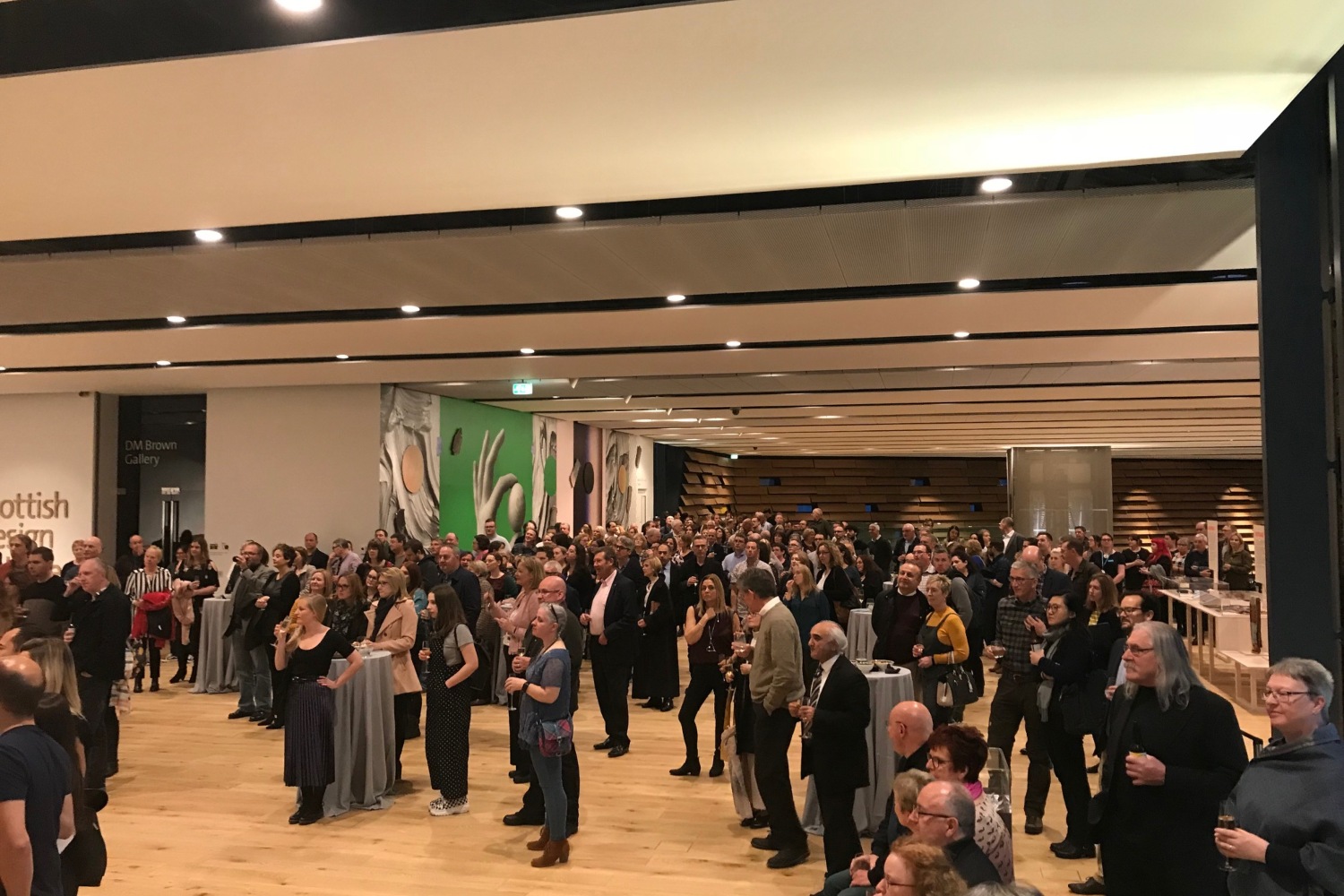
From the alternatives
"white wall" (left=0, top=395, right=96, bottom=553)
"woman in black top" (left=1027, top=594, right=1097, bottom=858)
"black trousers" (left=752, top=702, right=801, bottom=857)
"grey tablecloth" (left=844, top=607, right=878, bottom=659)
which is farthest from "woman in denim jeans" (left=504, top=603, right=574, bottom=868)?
"white wall" (left=0, top=395, right=96, bottom=553)

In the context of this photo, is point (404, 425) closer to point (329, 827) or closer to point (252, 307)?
point (252, 307)

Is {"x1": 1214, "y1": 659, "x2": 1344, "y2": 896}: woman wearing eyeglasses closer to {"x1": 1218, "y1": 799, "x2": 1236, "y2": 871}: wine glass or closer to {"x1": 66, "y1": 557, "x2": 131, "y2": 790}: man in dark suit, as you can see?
{"x1": 1218, "y1": 799, "x2": 1236, "y2": 871}: wine glass

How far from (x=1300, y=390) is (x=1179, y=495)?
3005cm

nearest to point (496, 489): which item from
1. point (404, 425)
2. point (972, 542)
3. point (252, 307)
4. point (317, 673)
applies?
point (404, 425)

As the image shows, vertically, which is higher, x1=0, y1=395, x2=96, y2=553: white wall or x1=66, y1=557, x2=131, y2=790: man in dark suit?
x1=0, y1=395, x2=96, y2=553: white wall

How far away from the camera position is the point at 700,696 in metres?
6.98

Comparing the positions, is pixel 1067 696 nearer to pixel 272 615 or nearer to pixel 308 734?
pixel 308 734

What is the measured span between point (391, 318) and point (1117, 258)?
5.90m

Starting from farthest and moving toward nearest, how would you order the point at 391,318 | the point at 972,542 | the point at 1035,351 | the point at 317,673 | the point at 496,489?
1. the point at 496,489
2. the point at 972,542
3. the point at 1035,351
4. the point at 391,318
5. the point at 317,673

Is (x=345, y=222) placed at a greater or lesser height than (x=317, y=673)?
greater

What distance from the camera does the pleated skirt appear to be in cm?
597

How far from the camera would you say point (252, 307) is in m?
8.23

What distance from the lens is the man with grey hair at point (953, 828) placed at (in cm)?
274

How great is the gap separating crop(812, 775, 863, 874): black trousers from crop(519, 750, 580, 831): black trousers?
1474 millimetres
